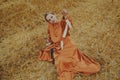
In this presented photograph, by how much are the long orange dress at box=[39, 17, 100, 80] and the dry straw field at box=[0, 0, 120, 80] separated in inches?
3.4

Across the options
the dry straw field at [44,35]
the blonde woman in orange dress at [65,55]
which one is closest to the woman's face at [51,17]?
the blonde woman in orange dress at [65,55]

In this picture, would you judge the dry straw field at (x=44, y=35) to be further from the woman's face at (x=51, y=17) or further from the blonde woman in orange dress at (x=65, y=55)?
the woman's face at (x=51, y=17)

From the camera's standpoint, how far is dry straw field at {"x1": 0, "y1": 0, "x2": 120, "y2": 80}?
3.57m

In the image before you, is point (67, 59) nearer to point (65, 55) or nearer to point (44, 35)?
point (65, 55)

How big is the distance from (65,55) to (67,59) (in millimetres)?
54

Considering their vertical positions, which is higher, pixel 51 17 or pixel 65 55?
pixel 51 17

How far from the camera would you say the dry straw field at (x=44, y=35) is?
3.57m

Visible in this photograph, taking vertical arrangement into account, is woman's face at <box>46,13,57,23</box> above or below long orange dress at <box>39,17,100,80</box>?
above

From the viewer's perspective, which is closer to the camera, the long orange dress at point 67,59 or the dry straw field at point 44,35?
the long orange dress at point 67,59

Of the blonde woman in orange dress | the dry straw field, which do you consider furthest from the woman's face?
the dry straw field

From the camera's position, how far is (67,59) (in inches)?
132

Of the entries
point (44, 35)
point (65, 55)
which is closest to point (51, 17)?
point (65, 55)

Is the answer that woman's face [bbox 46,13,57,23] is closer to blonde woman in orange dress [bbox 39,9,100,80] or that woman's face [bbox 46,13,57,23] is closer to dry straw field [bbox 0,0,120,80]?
blonde woman in orange dress [bbox 39,9,100,80]

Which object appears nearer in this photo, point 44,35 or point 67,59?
point 67,59
